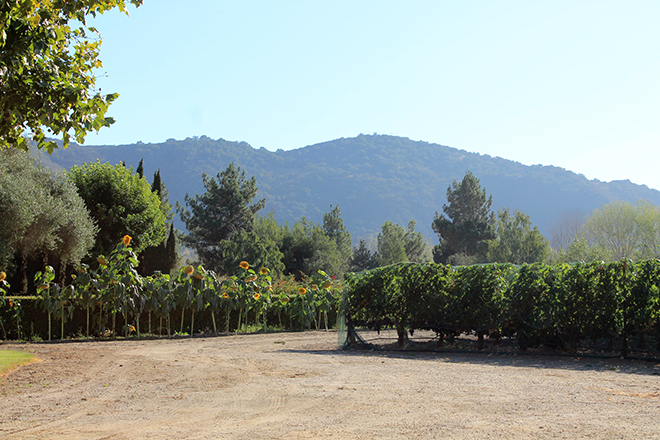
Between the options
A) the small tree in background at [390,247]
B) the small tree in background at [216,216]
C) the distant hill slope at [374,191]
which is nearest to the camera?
the small tree in background at [216,216]

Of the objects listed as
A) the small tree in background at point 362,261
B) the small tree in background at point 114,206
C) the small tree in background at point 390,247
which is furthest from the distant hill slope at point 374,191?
the small tree in background at point 114,206

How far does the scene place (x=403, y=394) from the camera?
6.17 metres

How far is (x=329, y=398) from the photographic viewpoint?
597 cm

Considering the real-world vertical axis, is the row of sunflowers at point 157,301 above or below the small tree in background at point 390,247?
below

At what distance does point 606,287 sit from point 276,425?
7733 millimetres

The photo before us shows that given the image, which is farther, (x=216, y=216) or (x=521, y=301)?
(x=216, y=216)

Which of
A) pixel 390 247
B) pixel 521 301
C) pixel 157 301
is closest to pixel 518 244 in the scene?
pixel 390 247

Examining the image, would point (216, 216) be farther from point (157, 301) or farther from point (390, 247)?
point (157, 301)

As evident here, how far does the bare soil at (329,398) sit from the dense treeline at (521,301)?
2.10ft

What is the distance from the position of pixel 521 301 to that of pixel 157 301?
10.3 metres

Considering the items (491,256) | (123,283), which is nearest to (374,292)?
(123,283)

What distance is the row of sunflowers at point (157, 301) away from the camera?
14.3 metres

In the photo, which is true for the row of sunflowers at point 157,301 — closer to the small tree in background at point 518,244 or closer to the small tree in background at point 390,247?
the small tree in background at point 518,244

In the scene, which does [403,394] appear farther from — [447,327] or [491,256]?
[491,256]
